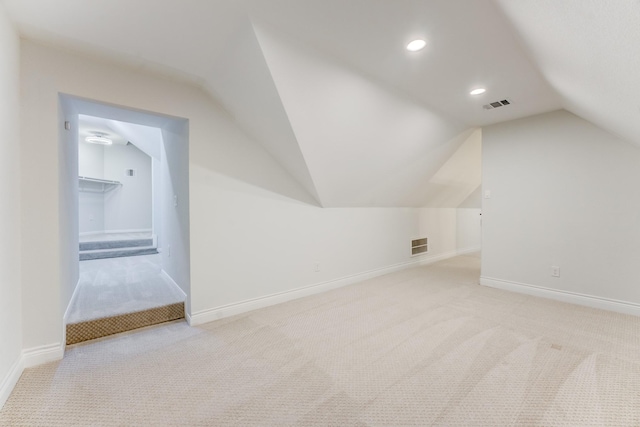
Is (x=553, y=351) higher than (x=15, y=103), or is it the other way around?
(x=15, y=103)

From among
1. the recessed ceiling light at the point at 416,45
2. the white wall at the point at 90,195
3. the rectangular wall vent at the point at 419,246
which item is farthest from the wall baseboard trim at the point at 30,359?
the white wall at the point at 90,195

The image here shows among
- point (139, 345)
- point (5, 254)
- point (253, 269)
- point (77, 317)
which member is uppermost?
point (5, 254)

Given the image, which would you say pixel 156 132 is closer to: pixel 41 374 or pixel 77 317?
pixel 77 317

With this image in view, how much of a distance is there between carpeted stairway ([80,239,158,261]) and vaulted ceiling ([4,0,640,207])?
3750mm

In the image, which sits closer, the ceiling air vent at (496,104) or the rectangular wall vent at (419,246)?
the ceiling air vent at (496,104)

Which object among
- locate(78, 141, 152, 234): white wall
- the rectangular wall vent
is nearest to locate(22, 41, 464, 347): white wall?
the rectangular wall vent

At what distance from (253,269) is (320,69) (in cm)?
200

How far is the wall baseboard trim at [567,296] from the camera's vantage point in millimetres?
2768

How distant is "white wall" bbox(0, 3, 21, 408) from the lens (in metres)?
1.50

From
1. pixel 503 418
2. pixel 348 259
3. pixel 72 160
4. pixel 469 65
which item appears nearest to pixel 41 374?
pixel 72 160

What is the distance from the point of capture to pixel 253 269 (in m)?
2.89

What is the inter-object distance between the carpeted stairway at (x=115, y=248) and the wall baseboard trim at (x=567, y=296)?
18.8ft

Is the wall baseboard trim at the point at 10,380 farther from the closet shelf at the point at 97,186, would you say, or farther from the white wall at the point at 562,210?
the closet shelf at the point at 97,186

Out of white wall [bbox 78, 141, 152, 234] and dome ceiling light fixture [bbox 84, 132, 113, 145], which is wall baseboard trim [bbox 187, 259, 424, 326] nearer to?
dome ceiling light fixture [bbox 84, 132, 113, 145]
